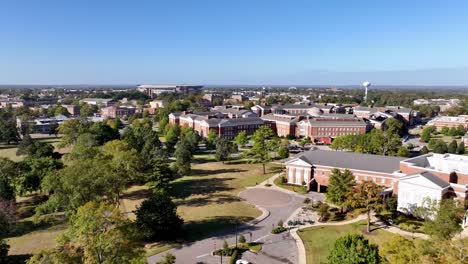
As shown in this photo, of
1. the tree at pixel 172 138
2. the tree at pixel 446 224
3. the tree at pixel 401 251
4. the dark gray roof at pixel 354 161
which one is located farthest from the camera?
the tree at pixel 172 138

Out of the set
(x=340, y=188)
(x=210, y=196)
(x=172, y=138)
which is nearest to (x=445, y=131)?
(x=172, y=138)

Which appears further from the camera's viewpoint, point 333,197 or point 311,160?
point 311,160

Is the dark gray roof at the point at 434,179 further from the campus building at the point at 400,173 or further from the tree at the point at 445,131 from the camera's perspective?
the tree at the point at 445,131

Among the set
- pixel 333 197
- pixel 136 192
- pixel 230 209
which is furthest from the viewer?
pixel 136 192

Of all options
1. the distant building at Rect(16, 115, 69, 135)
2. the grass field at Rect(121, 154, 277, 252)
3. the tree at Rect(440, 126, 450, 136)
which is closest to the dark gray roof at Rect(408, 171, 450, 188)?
the grass field at Rect(121, 154, 277, 252)

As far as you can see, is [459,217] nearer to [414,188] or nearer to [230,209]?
[414,188]

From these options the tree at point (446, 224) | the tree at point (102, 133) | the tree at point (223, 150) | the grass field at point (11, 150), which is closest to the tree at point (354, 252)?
the tree at point (446, 224)

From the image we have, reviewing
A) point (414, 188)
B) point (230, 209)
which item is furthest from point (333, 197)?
point (230, 209)
